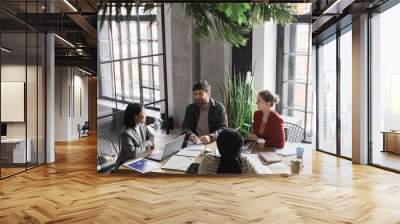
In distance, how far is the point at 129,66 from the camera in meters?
5.84

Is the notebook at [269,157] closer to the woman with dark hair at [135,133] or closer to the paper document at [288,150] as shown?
the paper document at [288,150]

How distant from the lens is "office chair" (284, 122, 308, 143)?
583 cm

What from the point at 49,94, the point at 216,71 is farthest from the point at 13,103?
the point at 216,71

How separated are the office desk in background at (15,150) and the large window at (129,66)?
204cm

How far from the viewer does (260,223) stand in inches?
132

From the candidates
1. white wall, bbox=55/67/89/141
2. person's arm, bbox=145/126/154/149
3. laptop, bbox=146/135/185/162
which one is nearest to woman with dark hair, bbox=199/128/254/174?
laptop, bbox=146/135/185/162

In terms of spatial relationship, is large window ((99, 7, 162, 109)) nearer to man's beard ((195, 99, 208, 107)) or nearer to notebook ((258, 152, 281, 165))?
man's beard ((195, 99, 208, 107))

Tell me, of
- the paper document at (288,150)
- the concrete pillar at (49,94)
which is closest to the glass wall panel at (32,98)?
the concrete pillar at (49,94)

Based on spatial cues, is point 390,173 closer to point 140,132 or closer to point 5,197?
point 140,132

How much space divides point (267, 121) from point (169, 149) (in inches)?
63.7

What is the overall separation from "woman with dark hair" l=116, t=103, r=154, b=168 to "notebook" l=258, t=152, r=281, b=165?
1791mm

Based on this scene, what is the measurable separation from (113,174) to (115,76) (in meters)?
1.62

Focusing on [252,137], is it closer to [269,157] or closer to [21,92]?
[269,157]

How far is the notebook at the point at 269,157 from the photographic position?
5855 millimetres
